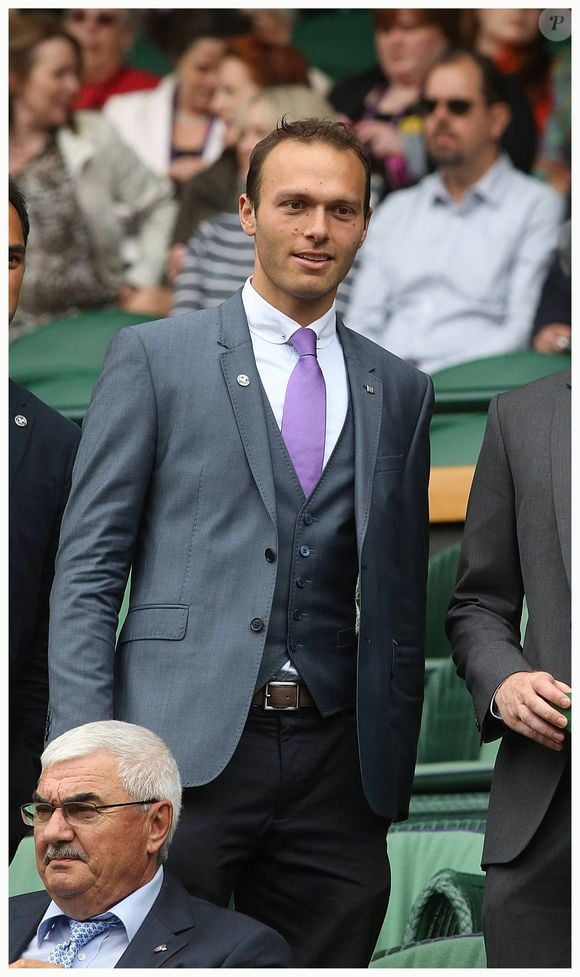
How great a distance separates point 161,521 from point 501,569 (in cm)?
54

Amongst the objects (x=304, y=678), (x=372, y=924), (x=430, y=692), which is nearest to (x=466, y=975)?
(x=372, y=924)

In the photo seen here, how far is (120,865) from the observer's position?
2.53 meters

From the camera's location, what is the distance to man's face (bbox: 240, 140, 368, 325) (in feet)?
8.89

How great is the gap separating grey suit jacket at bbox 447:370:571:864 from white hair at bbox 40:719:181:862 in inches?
18.6

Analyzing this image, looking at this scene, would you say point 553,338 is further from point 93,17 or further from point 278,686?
point 278,686

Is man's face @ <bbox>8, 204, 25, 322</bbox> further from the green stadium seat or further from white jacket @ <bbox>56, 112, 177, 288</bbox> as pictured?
white jacket @ <bbox>56, 112, 177, 288</bbox>

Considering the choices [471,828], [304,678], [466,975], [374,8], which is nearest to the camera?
[466,975]

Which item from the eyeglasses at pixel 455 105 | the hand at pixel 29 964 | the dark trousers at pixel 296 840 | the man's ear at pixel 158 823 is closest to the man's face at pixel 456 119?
the eyeglasses at pixel 455 105

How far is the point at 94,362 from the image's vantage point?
5.33 meters

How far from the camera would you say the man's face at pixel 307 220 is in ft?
8.89

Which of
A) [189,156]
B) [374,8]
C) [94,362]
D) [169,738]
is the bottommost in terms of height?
[169,738]

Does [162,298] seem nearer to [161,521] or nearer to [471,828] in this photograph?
[471,828]

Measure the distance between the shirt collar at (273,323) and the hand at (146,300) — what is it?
102 inches

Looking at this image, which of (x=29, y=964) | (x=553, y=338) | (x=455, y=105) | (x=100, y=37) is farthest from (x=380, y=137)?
(x=29, y=964)
